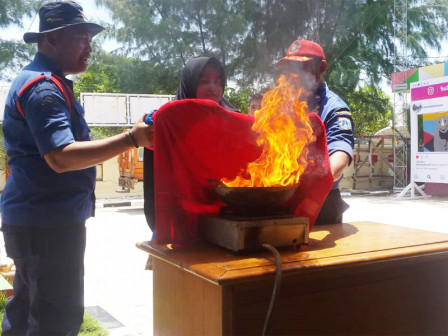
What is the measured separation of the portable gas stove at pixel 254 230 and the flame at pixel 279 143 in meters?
0.14

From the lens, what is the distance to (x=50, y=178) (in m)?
1.86

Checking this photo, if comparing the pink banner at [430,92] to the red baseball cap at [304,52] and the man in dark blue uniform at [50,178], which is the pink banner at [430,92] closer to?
the red baseball cap at [304,52]

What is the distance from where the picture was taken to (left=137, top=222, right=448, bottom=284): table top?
1.40 m

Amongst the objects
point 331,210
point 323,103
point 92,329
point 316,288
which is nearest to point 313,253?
point 316,288

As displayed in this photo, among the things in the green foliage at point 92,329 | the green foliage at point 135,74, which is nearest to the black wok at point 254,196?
the green foliage at point 92,329

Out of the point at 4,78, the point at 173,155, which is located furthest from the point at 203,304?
the point at 4,78

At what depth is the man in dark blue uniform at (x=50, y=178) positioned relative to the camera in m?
1.72

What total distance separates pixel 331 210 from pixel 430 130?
444 inches

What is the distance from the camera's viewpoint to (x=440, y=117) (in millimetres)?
12062

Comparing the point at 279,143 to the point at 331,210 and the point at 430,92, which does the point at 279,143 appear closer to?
the point at 331,210

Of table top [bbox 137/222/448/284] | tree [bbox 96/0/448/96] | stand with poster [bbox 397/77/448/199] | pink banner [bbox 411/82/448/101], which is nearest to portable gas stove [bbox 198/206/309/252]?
table top [bbox 137/222/448/284]

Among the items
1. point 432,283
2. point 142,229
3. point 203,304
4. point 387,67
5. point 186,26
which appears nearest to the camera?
point 203,304

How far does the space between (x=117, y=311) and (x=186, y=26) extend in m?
10.9

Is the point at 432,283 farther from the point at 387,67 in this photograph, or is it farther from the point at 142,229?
the point at 387,67
